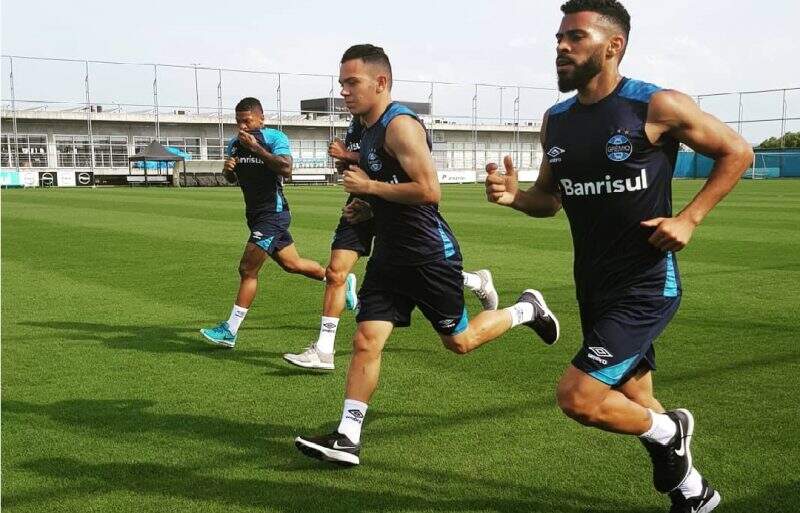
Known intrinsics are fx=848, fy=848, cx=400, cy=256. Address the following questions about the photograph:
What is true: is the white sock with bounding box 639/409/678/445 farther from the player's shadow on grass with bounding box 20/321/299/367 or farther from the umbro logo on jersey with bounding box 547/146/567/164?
the player's shadow on grass with bounding box 20/321/299/367

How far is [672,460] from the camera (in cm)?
376

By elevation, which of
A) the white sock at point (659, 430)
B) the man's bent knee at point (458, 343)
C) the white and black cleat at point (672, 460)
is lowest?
the white and black cleat at point (672, 460)

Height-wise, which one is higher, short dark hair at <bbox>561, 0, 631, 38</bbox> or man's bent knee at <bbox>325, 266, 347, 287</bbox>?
short dark hair at <bbox>561, 0, 631, 38</bbox>

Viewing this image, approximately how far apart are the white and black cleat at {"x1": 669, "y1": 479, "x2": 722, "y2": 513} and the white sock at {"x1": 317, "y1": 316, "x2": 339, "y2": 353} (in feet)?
10.9

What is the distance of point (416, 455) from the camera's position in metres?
4.57

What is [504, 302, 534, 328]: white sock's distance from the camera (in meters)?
5.48

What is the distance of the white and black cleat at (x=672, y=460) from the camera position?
12.3ft

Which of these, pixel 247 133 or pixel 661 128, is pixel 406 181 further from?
pixel 247 133

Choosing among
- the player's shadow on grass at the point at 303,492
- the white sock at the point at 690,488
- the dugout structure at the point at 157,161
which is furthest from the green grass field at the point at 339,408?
the dugout structure at the point at 157,161

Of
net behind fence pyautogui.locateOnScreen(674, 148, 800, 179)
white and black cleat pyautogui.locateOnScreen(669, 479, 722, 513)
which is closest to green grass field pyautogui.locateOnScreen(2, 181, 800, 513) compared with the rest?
white and black cleat pyautogui.locateOnScreen(669, 479, 722, 513)

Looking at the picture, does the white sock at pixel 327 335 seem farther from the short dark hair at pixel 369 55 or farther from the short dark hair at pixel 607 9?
the short dark hair at pixel 607 9

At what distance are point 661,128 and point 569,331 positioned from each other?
→ 434 centimetres

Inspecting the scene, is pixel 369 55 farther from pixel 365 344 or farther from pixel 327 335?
pixel 327 335

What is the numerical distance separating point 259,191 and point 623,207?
15.9 ft
